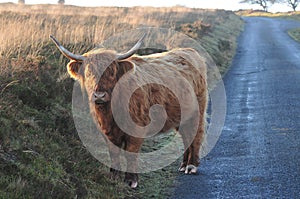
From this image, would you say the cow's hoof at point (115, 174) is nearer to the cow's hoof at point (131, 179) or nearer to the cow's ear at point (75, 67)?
the cow's hoof at point (131, 179)

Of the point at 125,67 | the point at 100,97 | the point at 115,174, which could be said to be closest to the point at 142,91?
the point at 125,67

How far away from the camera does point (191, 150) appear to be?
19.0 ft

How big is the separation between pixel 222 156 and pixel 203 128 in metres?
0.49

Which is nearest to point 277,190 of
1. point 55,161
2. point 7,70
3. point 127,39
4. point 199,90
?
point 199,90

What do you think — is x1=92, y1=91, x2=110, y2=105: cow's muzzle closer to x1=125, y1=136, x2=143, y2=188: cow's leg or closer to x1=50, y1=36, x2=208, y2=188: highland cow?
x1=50, y1=36, x2=208, y2=188: highland cow

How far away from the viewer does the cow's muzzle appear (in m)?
4.53

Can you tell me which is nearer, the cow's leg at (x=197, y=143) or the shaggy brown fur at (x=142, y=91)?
the shaggy brown fur at (x=142, y=91)

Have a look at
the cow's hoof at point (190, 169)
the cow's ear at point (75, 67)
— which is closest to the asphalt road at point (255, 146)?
the cow's hoof at point (190, 169)

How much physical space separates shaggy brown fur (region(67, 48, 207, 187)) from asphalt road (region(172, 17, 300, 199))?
0.47m

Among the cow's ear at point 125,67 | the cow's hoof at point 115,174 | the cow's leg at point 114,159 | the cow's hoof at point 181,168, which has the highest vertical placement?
the cow's ear at point 125,67

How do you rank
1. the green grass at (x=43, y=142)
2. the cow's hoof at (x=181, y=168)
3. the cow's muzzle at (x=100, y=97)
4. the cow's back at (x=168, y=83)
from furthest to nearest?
1. the cow's hoof at (x=181, y=168)
2. the cow's back at (x=168, y=83)
3. the cow's muzzle at (x=100, y=97)
4. the green grass at (x=43, y=142)

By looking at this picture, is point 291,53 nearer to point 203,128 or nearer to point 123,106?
point 203,128

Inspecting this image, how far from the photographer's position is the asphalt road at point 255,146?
15.8 ft

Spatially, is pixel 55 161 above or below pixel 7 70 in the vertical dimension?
below
